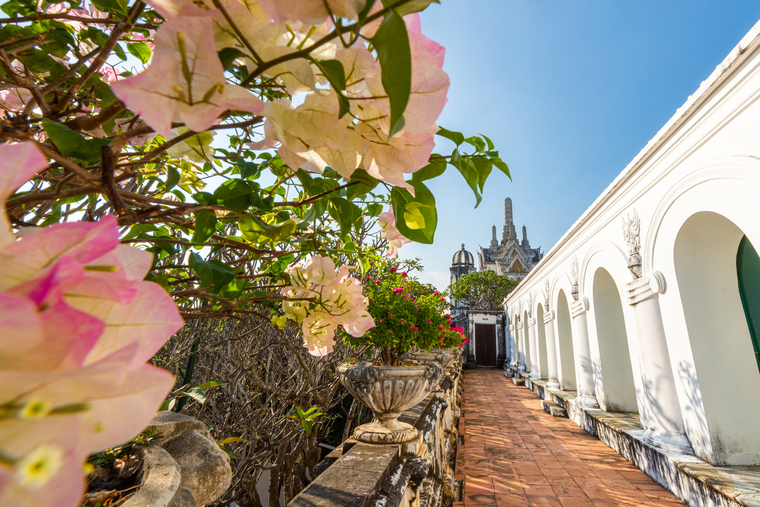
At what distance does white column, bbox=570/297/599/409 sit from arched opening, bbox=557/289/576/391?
1711mm

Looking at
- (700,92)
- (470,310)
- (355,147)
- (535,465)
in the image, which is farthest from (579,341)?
(470,310)

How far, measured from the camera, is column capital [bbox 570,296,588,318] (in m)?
8.13

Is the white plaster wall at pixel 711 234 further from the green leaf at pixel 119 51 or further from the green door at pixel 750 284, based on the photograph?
the green leaf at pixel 119 51

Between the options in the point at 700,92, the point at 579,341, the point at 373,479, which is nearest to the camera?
the point at 373,479

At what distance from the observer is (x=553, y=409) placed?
9.31m

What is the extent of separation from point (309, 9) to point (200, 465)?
4.75 ft

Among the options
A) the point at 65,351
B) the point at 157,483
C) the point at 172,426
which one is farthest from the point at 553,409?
the point at 65,351

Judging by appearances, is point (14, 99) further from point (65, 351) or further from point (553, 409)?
point (553, 409)

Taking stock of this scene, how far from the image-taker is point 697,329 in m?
4.70

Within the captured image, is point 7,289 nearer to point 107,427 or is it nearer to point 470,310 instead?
point 107,427

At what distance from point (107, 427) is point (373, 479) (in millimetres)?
1857

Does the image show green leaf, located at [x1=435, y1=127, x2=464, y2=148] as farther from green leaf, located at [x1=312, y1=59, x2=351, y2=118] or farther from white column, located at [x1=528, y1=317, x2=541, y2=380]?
white column, located at [x1=528, y1=317, x2=541, y2=380]

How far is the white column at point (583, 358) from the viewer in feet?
26.5

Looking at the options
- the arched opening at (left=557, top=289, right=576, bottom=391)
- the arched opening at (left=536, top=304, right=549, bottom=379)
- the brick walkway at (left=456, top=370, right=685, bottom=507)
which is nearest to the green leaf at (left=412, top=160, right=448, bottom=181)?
the brick walkway at (left=456, top=370, right=685, bottom=507)
